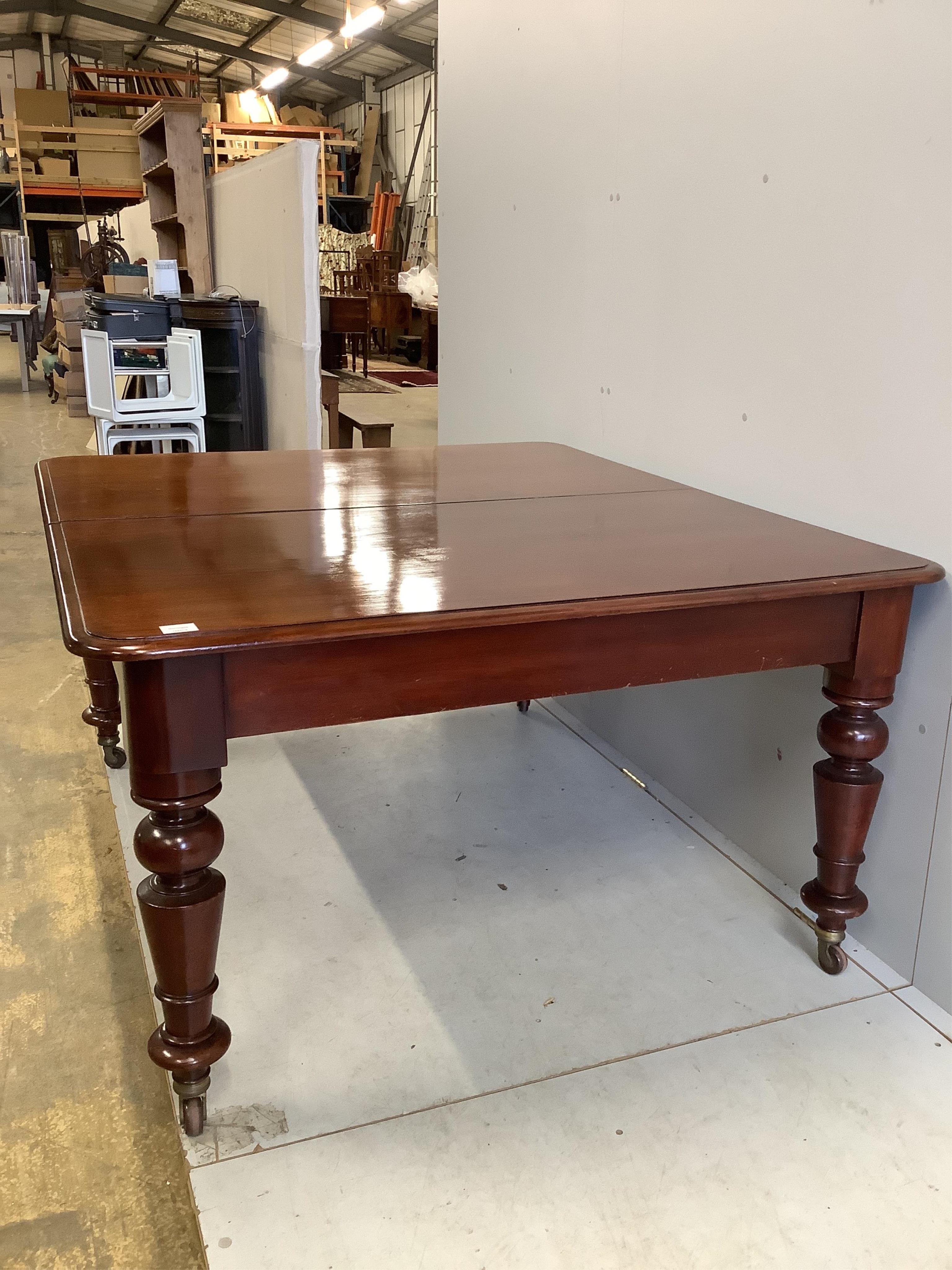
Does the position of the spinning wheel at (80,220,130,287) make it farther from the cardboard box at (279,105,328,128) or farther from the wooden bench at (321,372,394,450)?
the cardboard box at (279,105,328,128)

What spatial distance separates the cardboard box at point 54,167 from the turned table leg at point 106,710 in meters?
12.3

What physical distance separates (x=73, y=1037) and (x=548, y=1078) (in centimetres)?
66

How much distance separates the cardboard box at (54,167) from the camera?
12.3m

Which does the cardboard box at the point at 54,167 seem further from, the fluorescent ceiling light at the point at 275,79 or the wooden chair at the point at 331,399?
the wooden chair at the point at 331,399

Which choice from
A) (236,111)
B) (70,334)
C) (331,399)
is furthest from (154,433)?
(236,111)

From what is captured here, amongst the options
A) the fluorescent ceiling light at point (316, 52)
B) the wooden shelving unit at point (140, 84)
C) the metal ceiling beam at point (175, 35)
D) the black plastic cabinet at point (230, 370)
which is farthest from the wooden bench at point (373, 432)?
the metal ceiling beam at point (175, 35)

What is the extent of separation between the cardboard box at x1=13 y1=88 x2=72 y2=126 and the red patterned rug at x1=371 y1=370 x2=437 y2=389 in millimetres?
5816

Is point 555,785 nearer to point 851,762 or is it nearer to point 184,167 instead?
point 851,762

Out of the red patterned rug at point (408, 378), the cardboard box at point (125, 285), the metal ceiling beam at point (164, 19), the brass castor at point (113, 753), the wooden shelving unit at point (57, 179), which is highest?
the metal ceiling beam at point (164, 19)

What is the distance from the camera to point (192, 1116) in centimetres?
120

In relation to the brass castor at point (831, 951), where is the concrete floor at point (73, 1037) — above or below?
below

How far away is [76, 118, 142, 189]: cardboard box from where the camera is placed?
11844mm

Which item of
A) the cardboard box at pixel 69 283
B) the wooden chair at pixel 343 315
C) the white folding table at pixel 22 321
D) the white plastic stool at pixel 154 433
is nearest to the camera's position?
the white plastic stool at pixel 154 433

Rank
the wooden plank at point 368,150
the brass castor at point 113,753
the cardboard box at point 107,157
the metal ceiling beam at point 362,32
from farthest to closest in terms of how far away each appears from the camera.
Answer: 1. the wooden plank at point 368,150
2. the metal ceiling beam at point 362,32
3. the cardboard box at point 107,157
4. the brass castor at point 113,753
